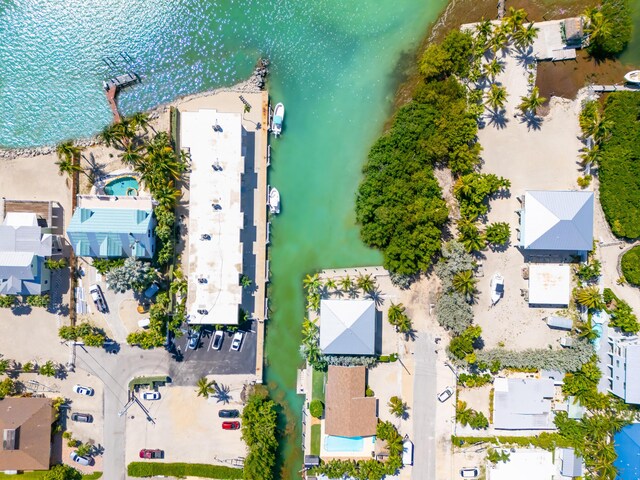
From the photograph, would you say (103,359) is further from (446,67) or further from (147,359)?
(446,67)

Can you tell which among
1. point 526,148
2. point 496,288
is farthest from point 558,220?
point 496,288

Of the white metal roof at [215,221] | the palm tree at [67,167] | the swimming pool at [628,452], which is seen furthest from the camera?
the swimming pool at [628,452]

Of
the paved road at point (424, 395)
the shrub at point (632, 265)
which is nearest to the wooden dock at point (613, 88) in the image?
the shrub at point (632, 265)

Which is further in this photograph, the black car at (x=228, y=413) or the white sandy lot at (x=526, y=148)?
the white sandy lot at (x=526, y=148)

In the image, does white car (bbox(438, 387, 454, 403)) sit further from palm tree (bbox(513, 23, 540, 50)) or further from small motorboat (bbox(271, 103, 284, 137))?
palm tree (bbox(513, 23, 540, 50))

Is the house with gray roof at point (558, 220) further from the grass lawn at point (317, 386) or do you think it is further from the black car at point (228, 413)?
the black car at point (228, 413)

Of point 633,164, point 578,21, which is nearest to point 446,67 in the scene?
point 578,21
